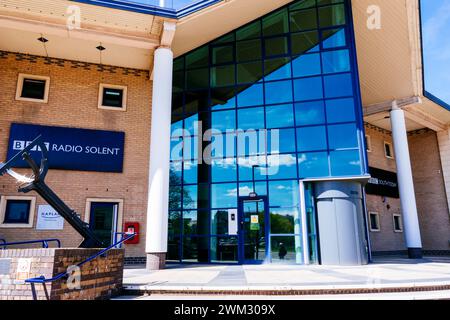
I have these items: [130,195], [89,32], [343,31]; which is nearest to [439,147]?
[343,31]

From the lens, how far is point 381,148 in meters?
18.8

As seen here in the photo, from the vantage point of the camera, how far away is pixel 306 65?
40.9 ft

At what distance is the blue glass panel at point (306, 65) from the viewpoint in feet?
40.4

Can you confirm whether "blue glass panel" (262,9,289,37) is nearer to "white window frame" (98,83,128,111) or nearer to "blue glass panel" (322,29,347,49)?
"blue glass panel" (322,29,347,49)

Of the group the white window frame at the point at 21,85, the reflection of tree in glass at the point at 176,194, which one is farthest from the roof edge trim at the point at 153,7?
the reflection of tree in glass at the point at 176,194

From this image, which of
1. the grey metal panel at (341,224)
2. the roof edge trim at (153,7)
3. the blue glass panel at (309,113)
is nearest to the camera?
the roof edge trim at (153,7)

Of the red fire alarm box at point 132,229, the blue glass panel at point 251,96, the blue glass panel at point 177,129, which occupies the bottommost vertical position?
the red fire alarm box at point 132,229

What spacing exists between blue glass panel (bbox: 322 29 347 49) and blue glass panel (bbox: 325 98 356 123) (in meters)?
2.21

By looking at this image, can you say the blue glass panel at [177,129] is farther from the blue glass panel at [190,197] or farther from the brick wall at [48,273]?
the brick wall at [48,273]

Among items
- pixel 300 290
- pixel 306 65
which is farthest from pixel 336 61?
pixel 300 290

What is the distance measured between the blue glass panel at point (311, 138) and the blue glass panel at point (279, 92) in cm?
134

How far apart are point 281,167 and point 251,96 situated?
294 centimetres

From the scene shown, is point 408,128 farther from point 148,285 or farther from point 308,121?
point 148,285

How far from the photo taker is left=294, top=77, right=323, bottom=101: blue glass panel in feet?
39.7
